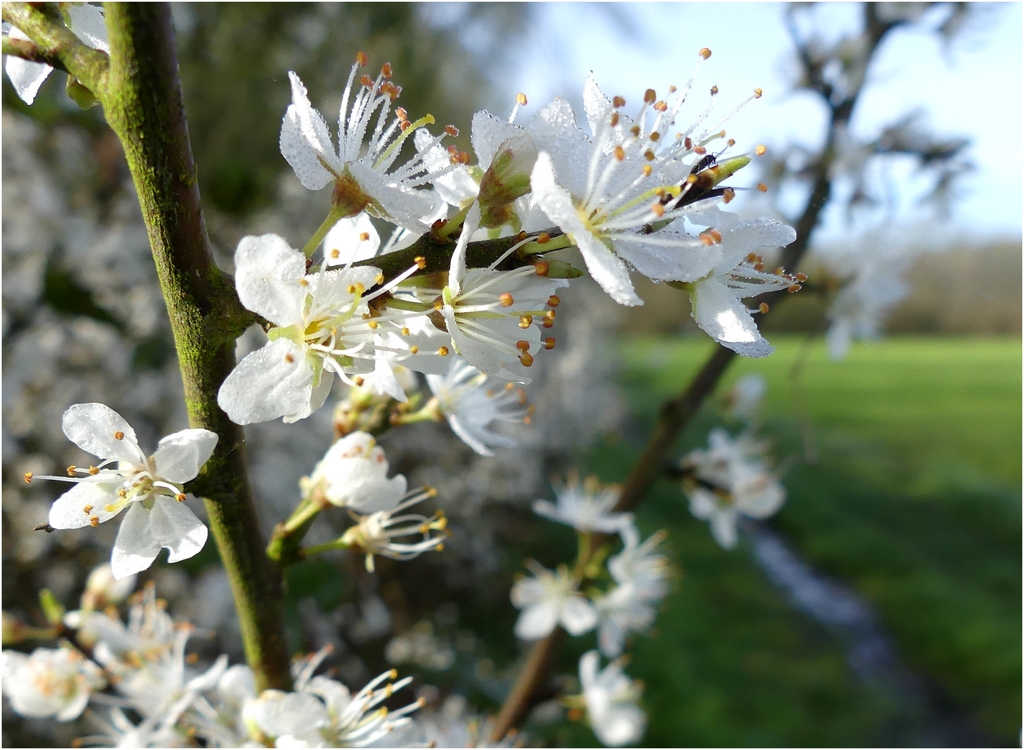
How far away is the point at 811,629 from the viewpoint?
4.53 metres

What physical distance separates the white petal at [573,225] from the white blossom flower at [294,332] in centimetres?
12

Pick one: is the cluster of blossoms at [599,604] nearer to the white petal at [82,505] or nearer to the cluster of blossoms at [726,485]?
the cluster of blossoms at [726,485]

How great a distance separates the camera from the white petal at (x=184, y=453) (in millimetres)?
471

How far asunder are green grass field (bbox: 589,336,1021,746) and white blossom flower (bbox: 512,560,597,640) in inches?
22.0

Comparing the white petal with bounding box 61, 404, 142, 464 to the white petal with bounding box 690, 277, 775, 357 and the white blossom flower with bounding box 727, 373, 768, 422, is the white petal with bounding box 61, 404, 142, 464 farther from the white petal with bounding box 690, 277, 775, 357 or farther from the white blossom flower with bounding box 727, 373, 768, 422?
the white blossom flower with bounding box 727, 373, 768, 422

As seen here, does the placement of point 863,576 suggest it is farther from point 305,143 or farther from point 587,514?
point 305,143

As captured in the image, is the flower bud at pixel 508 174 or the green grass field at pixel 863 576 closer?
the flower bud at pixel 508 174

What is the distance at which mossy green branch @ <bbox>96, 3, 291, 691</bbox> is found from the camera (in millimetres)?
398

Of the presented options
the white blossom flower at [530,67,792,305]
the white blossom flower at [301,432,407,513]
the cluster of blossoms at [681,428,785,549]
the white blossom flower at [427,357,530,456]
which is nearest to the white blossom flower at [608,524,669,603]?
the cluster of blossoms at [681,428,785,549]

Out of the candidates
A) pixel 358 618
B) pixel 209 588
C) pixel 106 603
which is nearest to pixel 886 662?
pixel 358 618

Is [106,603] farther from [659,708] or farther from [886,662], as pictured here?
[886,662]

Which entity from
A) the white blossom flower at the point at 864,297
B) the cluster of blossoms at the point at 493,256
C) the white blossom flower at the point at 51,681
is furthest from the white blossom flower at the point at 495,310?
the white blossom flower at the point at 864,297

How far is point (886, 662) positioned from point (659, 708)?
85.0 inches

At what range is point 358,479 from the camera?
58cm
